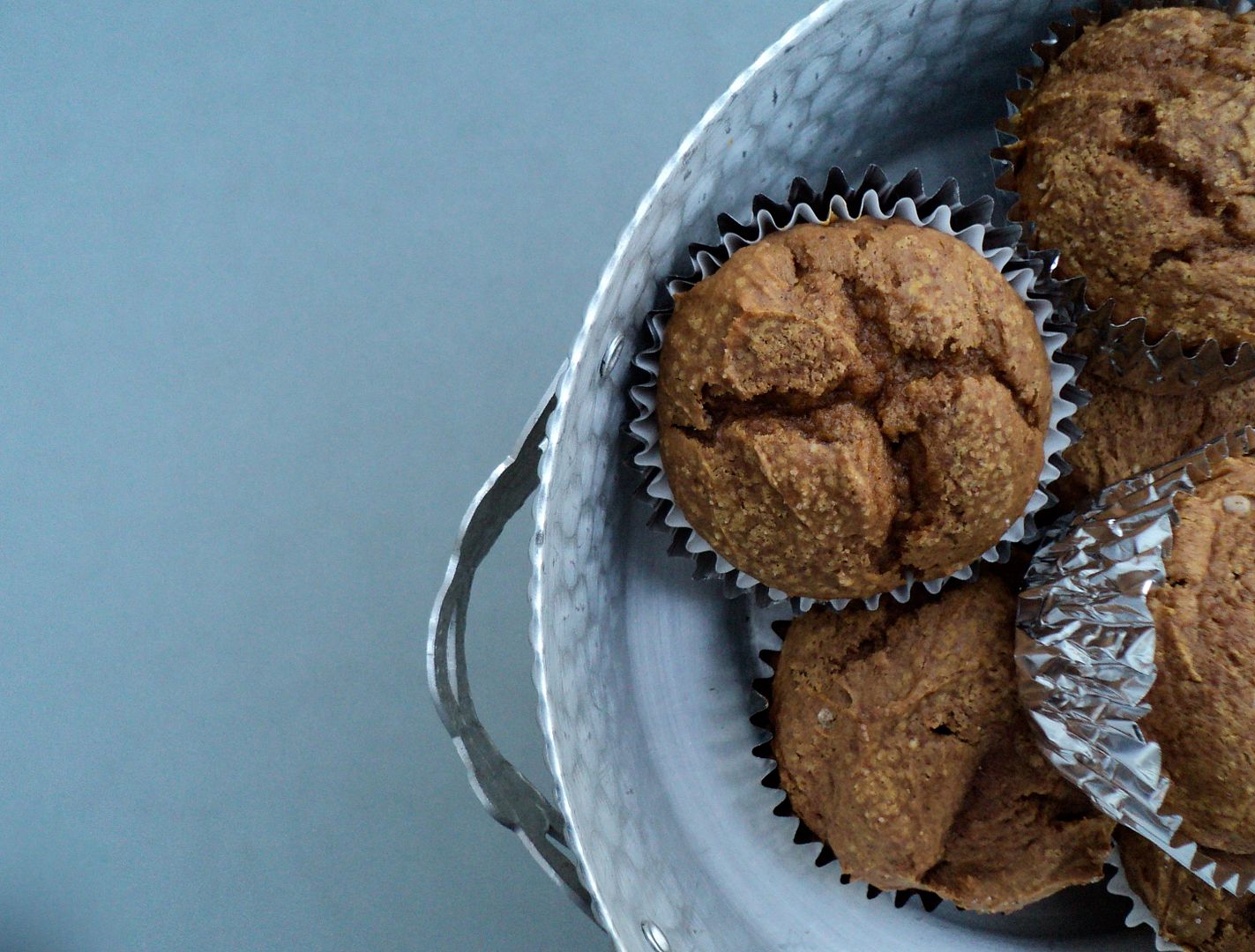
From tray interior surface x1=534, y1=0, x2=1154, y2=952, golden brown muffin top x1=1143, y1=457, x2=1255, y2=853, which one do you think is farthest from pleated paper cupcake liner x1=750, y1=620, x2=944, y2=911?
golden brown muffin top x1=1143, y1=457, x2=1255, y2=853

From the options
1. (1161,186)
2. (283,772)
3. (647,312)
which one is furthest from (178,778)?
(1161,186)

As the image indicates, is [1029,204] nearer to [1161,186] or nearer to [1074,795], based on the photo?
[1161,186]

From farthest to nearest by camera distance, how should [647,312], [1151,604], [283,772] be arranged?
[283,772]
[647,312]
[1151,604]

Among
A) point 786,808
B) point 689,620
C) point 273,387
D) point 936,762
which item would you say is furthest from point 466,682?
point 273,387

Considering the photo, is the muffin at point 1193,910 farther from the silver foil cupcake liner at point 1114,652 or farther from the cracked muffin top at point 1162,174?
the cracked muffin top at point 1162,174

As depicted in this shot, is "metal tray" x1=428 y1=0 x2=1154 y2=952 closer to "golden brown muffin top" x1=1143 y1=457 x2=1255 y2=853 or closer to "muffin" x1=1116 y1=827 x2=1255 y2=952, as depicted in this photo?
"muffin" x1=1116 y1=827 x2=1255 y2=952

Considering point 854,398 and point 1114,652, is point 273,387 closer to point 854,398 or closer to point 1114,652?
point 854,398
